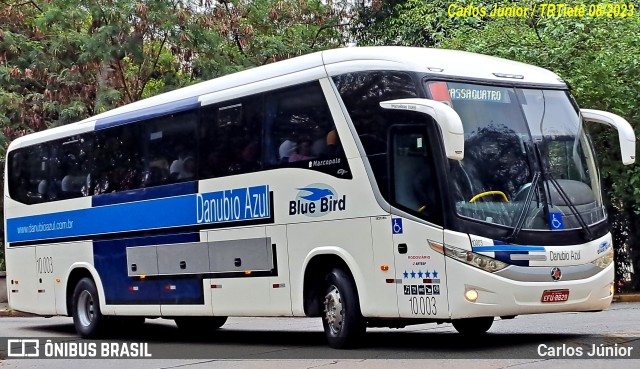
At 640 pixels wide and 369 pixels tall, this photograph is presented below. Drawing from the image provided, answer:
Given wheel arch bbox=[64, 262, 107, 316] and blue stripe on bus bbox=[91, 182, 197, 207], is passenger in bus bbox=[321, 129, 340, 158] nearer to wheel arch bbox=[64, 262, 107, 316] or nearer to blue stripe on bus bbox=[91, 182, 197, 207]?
blue stripe on bus bbox=[91, 182, 197, 207]

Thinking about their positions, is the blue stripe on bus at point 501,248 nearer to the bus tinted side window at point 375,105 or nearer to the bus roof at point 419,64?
the bus tinted side window at point 375,105

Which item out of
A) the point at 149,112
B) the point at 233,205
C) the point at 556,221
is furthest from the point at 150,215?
the point at 556,221

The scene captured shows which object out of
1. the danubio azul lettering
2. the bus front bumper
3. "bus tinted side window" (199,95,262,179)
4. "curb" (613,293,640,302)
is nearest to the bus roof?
"bus tinted side window" (199,95,262,179)

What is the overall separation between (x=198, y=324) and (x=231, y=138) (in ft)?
14.8

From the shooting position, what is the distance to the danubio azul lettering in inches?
580

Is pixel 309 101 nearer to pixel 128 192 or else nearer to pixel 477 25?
pixel 128 192

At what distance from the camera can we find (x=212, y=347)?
50.6 ft

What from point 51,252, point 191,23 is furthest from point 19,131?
point 51,252

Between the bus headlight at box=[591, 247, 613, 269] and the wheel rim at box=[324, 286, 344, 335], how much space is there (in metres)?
2.93

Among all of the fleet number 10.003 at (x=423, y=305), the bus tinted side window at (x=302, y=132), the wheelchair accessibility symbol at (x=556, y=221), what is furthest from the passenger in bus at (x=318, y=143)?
the wheelchair accessibility symbol at (x=556, y=221)

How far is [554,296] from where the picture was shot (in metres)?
12.4

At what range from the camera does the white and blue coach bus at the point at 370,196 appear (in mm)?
12312

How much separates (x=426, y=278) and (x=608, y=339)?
7.93 feet

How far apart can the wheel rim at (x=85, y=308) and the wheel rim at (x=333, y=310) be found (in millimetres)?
6332
